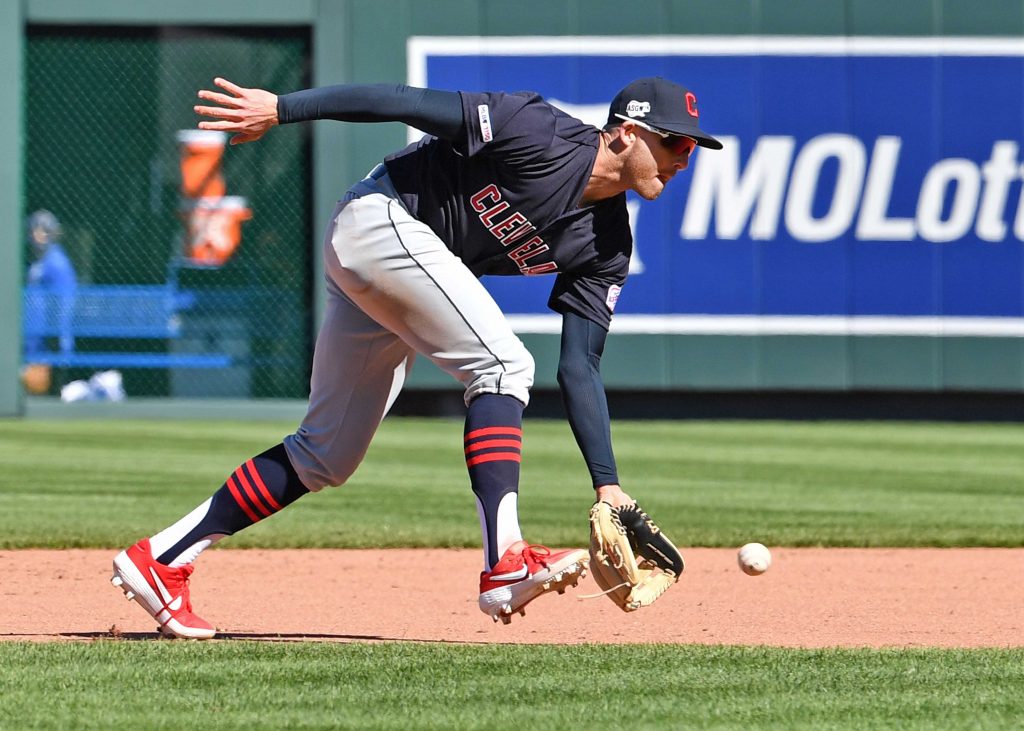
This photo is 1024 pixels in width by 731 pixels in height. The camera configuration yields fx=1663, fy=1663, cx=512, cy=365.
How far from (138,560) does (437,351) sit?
98cm

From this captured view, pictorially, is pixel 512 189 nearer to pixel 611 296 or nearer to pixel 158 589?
pixel 611 296

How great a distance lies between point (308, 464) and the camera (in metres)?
4.47

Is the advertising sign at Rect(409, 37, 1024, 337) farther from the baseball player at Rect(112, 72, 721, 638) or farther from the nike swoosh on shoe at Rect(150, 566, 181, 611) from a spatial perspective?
the nike swoosh on shoe at Rect(150, 566, 181, 611)

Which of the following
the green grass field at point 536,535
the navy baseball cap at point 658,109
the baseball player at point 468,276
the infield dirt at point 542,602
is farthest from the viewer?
the infield dirt at point 542,602

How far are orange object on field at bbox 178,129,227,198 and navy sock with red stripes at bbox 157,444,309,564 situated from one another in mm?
9928

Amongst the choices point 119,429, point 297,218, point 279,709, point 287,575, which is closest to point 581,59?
point 297,218

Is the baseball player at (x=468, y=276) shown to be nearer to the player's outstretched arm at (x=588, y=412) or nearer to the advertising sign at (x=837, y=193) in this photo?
the player's outstretched arm at (x=588, y=412)

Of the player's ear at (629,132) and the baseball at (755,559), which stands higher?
the player's ear at (629,132)

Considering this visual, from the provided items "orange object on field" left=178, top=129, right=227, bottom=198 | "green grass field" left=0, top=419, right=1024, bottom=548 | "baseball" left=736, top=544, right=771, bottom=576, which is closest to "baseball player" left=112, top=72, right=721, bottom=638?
"baseball" left=736, top=544, right=771, bottom=576

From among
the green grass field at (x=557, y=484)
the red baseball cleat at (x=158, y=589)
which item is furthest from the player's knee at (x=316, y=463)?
the green grass field at (x=557, y=484)

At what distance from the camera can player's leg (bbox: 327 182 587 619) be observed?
4.14 meters

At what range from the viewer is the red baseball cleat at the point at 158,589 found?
14.3ft

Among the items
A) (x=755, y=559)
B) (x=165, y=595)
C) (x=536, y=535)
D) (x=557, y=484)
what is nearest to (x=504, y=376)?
(x=165, y=595)

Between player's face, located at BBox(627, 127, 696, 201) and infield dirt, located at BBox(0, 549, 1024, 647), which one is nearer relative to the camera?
player's face, located at BBox(627, 127, 696, 201)
